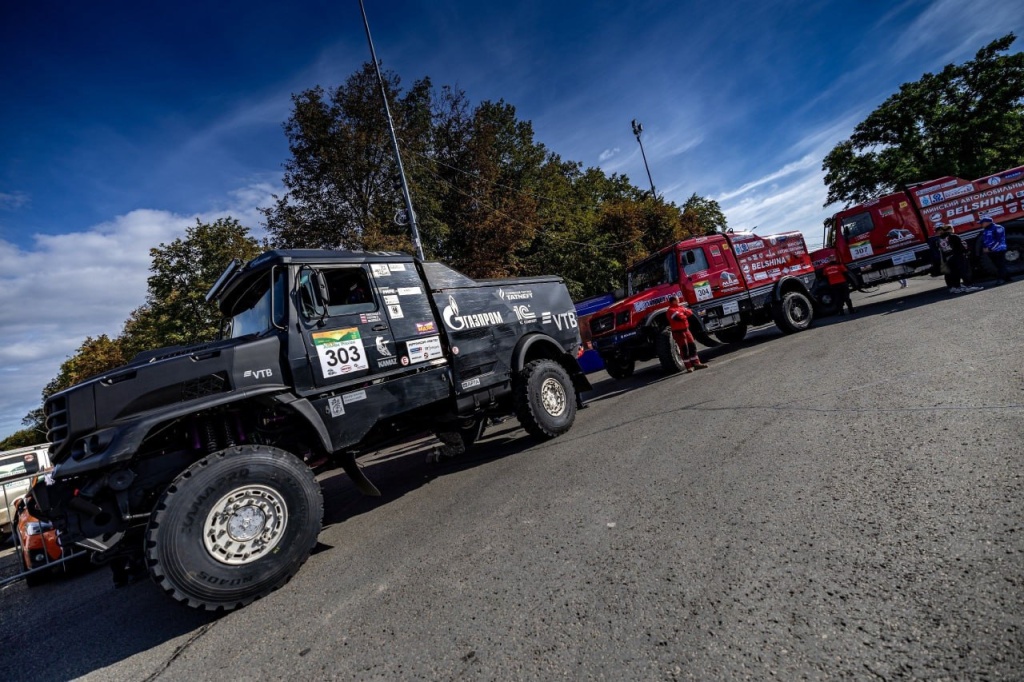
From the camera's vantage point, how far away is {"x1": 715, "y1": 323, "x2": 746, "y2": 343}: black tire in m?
12.3

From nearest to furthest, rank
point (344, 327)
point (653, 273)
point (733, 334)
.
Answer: point (344, 327), point (653, 273), point (733, 334)

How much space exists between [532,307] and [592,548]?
13.8 ft

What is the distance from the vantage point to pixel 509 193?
29.2m

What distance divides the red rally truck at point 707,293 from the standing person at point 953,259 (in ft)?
9.33

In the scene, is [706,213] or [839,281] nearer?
[839,281]

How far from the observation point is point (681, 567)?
250cm

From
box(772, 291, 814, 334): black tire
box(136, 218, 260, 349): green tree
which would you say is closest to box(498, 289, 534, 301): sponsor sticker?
box(772, 291, 814, 334): black tire

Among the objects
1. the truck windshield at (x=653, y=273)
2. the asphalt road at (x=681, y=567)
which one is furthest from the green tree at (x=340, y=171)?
the asphalt road at (x=681, y=567)

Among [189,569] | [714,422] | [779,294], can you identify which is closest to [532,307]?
[714,422]

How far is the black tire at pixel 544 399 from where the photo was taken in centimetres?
608

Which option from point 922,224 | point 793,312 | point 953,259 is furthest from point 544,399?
point 922,224

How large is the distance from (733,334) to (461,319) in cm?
958

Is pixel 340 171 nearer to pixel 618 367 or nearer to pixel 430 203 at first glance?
pixel 430 203

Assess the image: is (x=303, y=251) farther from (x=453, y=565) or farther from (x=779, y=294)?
(x=779, y=294)
